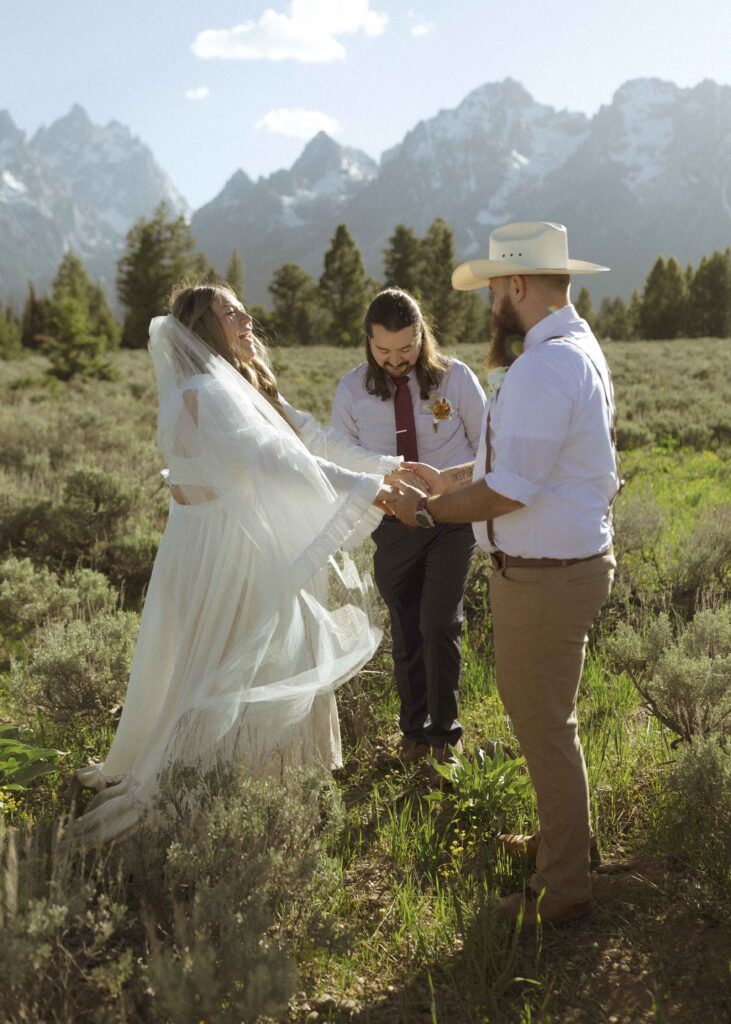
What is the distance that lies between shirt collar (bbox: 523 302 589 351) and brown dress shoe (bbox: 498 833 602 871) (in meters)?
1.84

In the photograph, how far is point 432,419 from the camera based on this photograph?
395 centimetres

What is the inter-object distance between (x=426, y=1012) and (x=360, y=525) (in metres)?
1.74

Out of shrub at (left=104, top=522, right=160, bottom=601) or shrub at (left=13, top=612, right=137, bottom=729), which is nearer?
shrub at (left=13, top=612, right=137, bottom=729)

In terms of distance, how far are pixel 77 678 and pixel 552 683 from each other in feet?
8.28

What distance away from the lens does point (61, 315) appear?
2112 centimetres

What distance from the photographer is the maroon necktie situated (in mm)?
3943

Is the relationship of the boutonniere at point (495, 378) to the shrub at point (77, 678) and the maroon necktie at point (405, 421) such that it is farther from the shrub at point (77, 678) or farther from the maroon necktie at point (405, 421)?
the shrub at point (77, 678)

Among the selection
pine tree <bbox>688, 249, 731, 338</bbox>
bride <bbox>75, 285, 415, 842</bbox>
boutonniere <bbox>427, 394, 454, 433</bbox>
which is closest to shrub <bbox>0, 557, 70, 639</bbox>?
bride <bbox>75, 285, 415, 842</bbox>

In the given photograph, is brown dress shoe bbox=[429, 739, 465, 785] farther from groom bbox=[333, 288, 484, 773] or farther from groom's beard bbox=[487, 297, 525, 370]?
groom's beard bbox=[487, 297, 525, 370]

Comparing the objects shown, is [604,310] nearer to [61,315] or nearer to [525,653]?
[61,315]

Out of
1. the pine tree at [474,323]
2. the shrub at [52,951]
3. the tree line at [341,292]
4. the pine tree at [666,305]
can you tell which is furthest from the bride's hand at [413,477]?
the pine tree at [666,305]

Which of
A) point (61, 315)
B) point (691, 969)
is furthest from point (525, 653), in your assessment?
point (61, 315)

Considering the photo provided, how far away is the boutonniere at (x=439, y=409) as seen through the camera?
3887 mm

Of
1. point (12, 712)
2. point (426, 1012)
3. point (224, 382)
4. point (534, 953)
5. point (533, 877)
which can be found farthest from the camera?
point (12, 712)
